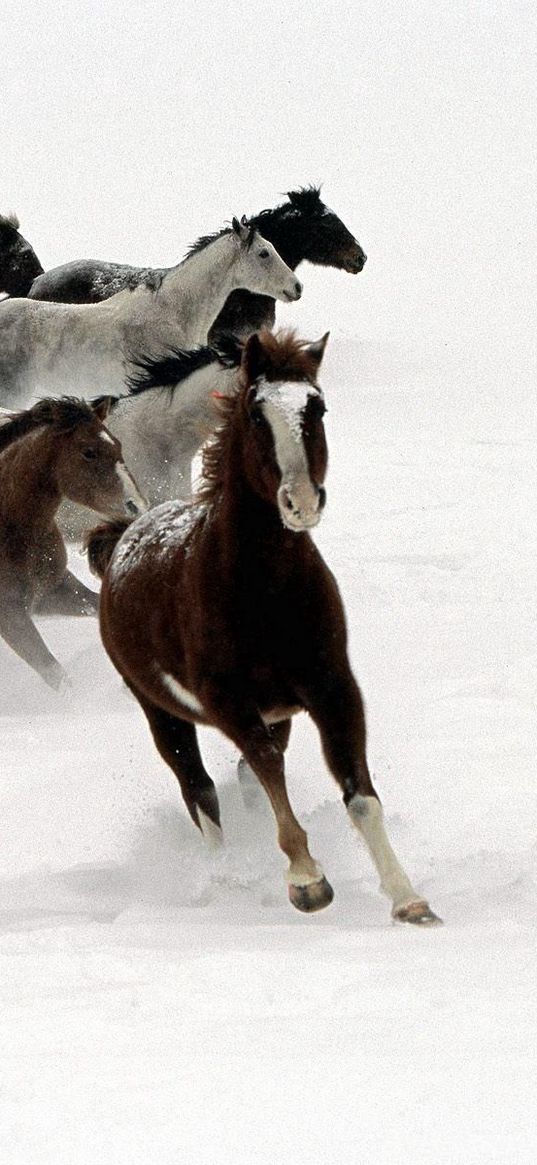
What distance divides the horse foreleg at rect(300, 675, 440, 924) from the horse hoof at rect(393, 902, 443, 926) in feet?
0.37

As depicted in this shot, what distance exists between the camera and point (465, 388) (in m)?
18.0

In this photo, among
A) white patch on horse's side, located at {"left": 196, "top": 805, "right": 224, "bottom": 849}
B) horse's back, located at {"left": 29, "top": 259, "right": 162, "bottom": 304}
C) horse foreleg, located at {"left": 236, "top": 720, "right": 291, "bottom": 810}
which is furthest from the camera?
horse's back, located at {"left": 29, "top": 259, "right": 162, "bottom": 304}

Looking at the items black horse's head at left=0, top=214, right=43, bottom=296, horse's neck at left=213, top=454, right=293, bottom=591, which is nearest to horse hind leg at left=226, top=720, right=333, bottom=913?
horse's neck at left=213, top=454, right=293, bottom=591

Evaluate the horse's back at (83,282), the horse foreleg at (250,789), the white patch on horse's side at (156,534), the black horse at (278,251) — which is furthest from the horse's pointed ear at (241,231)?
the horse foreleg at (250,789)

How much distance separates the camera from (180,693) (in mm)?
4695

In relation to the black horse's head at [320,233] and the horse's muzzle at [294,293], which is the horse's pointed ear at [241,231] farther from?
the black horse's head at [320,233]

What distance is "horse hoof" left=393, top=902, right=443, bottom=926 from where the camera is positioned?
3967 mm

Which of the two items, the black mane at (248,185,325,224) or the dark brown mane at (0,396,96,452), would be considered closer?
the dark brown mane at (0,396,96,452)

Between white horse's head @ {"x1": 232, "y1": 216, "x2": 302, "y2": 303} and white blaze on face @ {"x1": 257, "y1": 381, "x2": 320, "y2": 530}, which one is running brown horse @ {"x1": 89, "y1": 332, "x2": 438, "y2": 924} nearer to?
white blaze on face @ {"x1": 257, "y1": 381, "x2": 320, "y2": 530}

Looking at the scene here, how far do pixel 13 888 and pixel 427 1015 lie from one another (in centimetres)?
192

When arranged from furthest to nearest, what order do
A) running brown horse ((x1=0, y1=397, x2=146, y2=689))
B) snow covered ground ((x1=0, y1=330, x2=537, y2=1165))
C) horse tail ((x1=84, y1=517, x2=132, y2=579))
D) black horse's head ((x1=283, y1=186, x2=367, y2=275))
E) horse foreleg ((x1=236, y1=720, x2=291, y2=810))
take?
1. black horse's head ((x1=283, y1=186, x2=367, y2=275))
2. running brown horse ((x1=0, y1=397, x2=146, y2=689))
3. horse tail ((x1=84, y1=517, x2=132, y2=579))
4. horse foreleg ((x1=236, y1=720, x2=291, y2=810))
5. snow covered ground ((x1=0, y1=330, x2=537, y2=1165))

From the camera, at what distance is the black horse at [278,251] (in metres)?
10.1

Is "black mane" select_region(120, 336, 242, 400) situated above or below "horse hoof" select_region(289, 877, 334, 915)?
below

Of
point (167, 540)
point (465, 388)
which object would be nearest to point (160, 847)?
point (167, 540)
